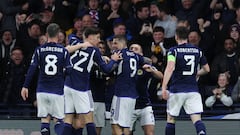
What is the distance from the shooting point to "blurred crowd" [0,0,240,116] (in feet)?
70.1

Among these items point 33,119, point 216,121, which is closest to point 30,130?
point 33,119

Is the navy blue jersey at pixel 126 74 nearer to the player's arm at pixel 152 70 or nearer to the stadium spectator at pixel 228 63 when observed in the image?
the player's arm at pixel 152 70

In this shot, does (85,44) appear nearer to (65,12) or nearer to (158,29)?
(158,29)

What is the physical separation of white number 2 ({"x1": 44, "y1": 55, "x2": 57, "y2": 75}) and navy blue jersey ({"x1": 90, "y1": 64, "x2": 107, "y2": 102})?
1071 millimetres

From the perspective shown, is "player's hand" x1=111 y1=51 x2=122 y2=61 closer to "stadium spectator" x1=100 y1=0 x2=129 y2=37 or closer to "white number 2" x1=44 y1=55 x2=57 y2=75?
"white number 2" x1=44 y1=55 x2=57 y2=75

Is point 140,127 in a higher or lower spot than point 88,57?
lower

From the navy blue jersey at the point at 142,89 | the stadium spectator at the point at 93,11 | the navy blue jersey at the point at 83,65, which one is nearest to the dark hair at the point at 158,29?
the stadium spectator at the point at 93,11

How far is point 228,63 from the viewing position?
21297 millimetres

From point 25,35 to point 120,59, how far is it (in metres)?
4.30

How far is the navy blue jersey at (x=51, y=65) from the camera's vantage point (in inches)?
746

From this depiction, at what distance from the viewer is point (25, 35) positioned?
2297cm

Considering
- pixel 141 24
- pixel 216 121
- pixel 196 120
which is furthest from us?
pixel 141 24

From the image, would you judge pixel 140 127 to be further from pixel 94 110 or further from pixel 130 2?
pixel 130 2

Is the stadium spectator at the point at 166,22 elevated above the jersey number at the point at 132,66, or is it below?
above
